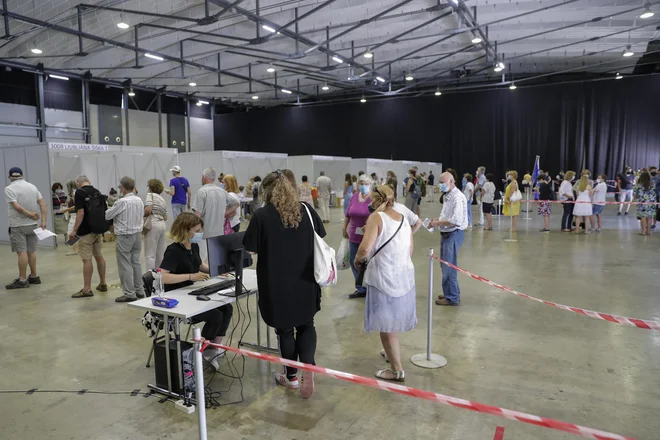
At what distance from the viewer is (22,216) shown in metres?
5.52

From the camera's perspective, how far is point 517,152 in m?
21.1

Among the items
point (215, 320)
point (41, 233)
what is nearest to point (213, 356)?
point (215, 320)

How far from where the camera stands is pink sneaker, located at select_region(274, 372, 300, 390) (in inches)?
116

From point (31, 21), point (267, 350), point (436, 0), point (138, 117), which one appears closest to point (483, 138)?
point (436, 0)

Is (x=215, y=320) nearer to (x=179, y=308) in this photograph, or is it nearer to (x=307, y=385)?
(x=179, y=308)

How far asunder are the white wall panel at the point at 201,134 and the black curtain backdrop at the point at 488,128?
2.15m

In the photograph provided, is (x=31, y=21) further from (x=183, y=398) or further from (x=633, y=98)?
(x=633, y=98)

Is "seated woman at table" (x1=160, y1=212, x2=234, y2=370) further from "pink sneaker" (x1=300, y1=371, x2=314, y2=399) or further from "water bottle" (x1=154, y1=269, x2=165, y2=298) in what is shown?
"pink sneaker" (x1=300, y1=371, x2=314, y2=399)

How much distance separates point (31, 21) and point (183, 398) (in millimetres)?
10968

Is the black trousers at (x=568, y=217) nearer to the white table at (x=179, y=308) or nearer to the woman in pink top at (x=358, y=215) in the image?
the woman in pink top at (x=358, y=215)

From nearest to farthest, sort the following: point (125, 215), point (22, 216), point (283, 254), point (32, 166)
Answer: point (283, 254), point (125, 215), point (22, 216), point (32, 166)

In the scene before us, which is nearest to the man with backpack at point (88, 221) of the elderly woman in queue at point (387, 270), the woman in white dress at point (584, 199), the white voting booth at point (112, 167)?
the elderly woman in queue at point (387, 270)

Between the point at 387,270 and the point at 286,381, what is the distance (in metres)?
1.01

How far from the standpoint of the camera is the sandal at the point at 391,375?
300 centimetres
